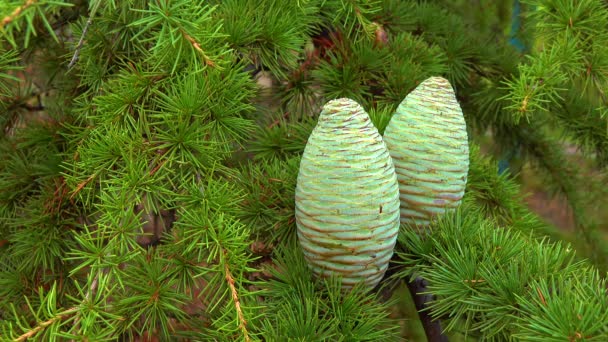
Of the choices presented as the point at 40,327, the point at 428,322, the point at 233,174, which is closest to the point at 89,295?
the point at 40,327

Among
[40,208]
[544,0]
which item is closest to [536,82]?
[544,0]

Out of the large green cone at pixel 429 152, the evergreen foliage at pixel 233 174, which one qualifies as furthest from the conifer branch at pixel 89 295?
the large green cone at pixel 429 152

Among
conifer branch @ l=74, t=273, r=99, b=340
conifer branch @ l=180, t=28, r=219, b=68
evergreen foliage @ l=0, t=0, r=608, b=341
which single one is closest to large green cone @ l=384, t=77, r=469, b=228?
evergreen foliage @ l=0, t=0, r=608, b=341

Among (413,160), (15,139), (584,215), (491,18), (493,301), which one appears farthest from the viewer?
(491,18)

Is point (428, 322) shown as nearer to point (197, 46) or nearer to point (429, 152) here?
point (429, 152)

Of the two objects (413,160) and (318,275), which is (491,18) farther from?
(318,275)

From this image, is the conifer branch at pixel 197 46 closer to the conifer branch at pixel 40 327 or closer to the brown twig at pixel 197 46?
the brown twig at pixel 197 46

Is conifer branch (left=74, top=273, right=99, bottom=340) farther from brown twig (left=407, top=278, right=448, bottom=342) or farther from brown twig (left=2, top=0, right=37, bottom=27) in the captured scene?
brown twig (left=407, top=278, right=448, bottom=342)
